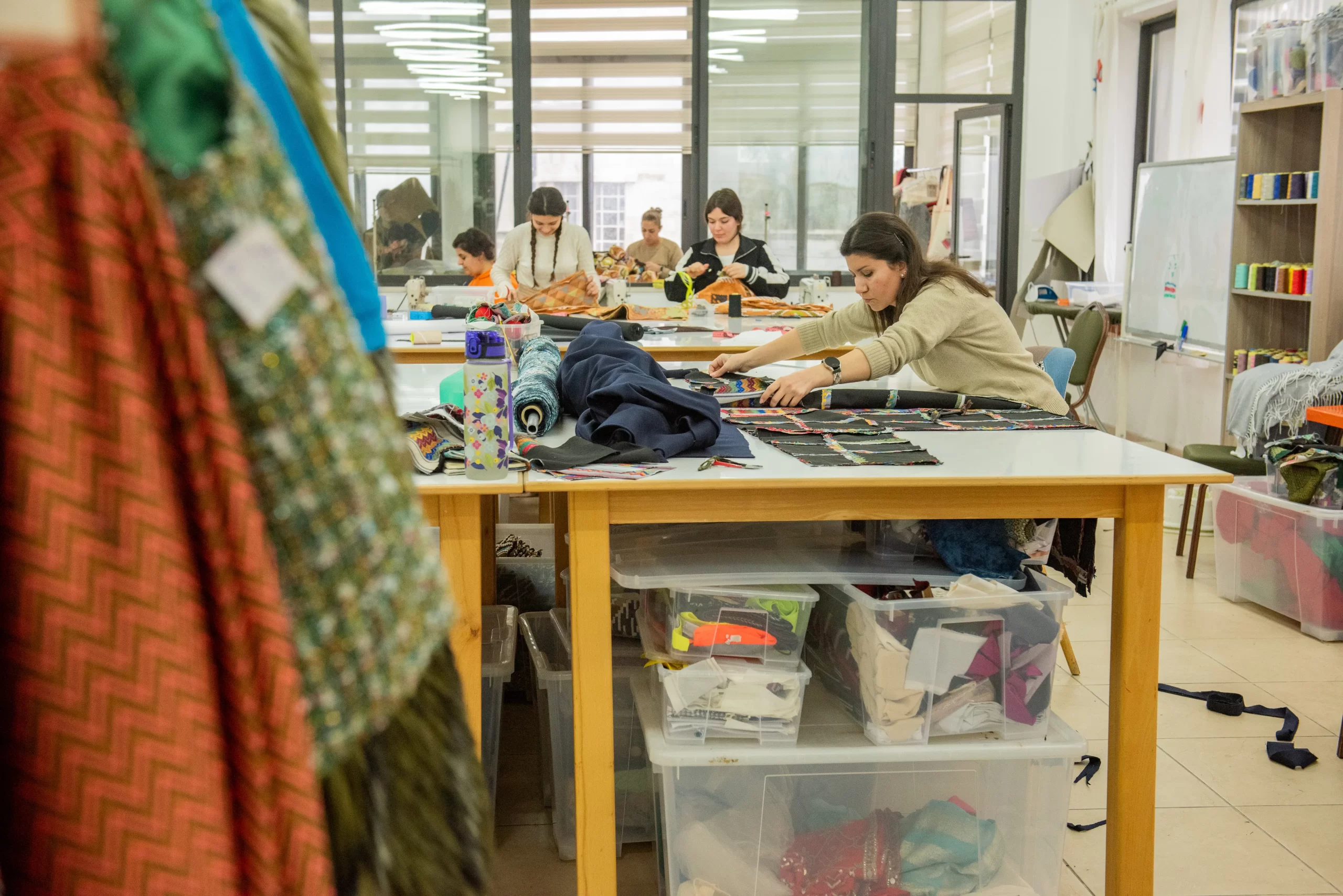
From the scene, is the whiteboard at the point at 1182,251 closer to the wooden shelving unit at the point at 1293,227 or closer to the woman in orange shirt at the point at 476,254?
the wooden shelving unit at the point at 1293,227

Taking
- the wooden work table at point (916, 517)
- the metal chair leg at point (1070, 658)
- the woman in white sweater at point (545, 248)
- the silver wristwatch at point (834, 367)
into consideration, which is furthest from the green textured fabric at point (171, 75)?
the woman in white sweater at point (545, 248)

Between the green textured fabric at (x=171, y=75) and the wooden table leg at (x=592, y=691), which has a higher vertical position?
the green textured fabric at (x=171, y=75)

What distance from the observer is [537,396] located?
232cm

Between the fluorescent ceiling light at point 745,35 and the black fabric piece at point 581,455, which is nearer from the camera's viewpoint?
the black fabric piece at point 581,455

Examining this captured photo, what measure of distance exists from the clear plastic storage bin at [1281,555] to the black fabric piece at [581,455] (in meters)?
2.47

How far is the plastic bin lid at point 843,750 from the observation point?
1.92 metres

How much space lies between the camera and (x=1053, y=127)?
8234mm

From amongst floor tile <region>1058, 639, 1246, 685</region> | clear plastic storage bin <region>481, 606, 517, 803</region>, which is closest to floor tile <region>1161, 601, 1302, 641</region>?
floor tile <region>1058, 639, 1246, 685</region>

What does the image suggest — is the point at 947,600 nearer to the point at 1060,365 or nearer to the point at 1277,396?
the point at 1060,365

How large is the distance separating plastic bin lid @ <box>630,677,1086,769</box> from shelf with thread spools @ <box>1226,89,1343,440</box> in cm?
346

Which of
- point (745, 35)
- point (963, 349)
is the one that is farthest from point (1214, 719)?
point (745, 35)

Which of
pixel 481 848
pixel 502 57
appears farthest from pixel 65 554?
pixel 502 57

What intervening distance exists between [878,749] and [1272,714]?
62.4 inches

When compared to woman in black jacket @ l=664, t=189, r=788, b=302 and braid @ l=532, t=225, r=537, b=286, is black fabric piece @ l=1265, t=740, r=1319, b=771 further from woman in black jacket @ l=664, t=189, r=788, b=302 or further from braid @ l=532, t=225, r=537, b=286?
braid @ l=532, t=225, r=537, b=286
